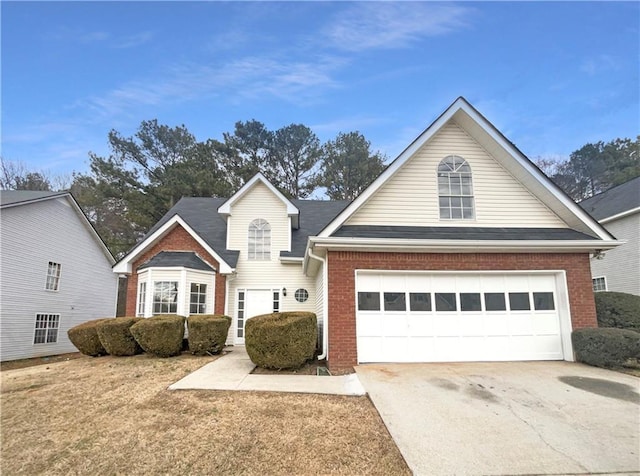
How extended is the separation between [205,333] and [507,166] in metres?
9.91

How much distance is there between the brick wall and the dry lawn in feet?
7.58

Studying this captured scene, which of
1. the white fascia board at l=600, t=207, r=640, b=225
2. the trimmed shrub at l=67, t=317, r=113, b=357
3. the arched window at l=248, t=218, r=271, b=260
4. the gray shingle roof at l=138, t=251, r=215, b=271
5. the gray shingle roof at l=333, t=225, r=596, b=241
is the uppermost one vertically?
the white fascia board at l=600, t=207, r=640, b=225

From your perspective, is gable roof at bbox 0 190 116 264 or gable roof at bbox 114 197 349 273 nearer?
gable roof at bbox 0 190 116 264

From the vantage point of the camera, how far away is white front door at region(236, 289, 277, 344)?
1363 centimetres

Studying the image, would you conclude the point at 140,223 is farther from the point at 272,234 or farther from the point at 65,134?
the point at 272,234

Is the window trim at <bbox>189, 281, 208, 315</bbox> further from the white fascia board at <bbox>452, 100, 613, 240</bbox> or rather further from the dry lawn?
the white fascia board at <bbox>452, 100, 613, 240</bbox>

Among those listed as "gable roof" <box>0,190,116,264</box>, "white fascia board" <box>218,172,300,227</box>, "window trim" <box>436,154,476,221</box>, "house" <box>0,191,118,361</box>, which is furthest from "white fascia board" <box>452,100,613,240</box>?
"house" <box>0,191,118,361</box>

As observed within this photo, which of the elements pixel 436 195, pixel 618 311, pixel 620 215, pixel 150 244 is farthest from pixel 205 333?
pixel 620 215

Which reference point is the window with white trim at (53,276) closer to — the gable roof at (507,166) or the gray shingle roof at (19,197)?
the gray shingle roof at (19,197)

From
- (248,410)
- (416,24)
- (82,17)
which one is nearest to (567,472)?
(248,410)

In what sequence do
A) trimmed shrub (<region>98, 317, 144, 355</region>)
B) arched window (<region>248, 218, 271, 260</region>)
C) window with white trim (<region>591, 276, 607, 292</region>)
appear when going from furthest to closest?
window with white trim (<region>591, 276, 607, 292</region>)
arched window (<region>248, 218, 271, 260</region>)
trimmed shrub (<region>98, 317, 144, 355</region>)

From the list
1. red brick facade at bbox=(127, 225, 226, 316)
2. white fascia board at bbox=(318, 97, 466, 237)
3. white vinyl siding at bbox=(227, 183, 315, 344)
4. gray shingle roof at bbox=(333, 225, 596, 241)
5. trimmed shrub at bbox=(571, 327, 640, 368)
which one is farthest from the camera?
white vinyl siding at bbox=(227, 183, 315, 344)

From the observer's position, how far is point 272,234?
14492mm

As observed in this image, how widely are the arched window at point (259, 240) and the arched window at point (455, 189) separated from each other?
24.1 ft
